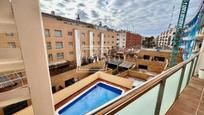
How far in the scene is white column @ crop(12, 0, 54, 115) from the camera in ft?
0.98

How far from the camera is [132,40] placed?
2683 centimetres

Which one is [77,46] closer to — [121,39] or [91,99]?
[91,99]

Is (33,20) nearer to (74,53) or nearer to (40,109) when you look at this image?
(40,109)

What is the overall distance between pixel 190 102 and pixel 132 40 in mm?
26429

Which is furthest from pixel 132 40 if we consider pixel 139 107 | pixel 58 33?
pixel 139 107

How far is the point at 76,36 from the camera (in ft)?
34.3

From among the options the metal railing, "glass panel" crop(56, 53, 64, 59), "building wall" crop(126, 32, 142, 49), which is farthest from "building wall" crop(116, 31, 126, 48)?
the metal railing

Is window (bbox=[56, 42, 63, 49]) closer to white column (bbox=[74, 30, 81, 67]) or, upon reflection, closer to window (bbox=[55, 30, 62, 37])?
window (bbox=[55, 30, 62, 37])

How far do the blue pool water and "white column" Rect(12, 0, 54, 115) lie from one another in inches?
156

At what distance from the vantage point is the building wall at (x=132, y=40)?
2458cm

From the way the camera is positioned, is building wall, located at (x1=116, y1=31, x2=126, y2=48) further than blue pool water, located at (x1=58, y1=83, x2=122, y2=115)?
Yes

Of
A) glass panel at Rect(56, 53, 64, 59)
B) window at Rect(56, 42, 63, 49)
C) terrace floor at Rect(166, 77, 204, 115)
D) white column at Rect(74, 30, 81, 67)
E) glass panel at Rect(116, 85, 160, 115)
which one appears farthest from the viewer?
white column at Rect(74, 30, 81, 67)

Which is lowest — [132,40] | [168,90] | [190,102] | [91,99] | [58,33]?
[91,99]

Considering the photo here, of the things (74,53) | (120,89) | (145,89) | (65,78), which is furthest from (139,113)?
(74,53)
